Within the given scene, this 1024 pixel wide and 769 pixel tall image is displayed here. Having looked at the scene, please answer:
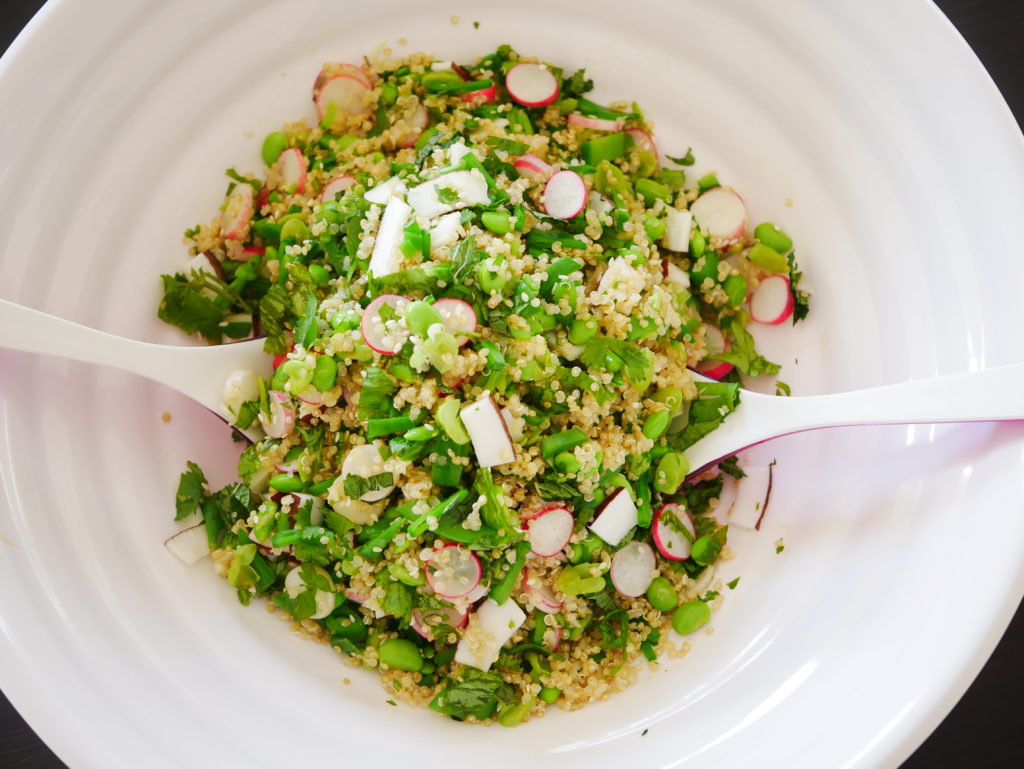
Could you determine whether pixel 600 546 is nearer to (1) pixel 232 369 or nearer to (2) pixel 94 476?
(1) pixel 232 369

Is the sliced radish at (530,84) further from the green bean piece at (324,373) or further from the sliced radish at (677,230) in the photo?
the green bean piece at (324,373)

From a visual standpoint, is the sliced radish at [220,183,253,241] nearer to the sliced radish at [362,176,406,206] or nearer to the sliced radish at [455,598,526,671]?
the sliced radish at [362,176,406,206]

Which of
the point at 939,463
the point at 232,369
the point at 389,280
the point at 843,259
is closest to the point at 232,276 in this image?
the point at 232,369

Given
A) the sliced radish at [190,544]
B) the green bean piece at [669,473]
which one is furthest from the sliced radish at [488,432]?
the sliced radish at [190,544]

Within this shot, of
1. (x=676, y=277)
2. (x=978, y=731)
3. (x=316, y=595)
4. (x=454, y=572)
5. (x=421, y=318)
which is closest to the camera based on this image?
(x=421, y=318)

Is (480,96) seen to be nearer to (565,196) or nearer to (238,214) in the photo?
(565,196)

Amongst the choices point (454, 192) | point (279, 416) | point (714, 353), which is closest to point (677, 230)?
point (714, 353)
